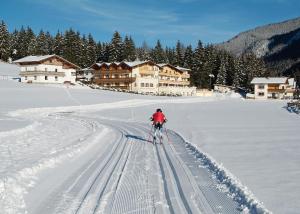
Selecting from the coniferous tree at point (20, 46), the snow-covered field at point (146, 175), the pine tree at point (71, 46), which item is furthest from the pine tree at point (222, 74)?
the snow-covered field at point (146, 175)

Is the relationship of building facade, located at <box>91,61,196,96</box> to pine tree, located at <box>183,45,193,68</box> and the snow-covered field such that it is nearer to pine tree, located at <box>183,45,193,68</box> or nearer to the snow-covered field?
pine tree, located at <box>183,45,193,68</box>

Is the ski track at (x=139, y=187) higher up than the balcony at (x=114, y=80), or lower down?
lower down

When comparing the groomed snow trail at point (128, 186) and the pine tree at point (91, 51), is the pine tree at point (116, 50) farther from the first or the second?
the groomed snow trail at point (128, 186)

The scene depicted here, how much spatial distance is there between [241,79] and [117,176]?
111m

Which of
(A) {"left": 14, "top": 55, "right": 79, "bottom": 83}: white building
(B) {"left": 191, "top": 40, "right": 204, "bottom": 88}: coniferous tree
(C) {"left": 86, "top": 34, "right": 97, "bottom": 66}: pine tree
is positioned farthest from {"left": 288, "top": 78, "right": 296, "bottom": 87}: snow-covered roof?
(A) {"left": 14, "top": 55, "right": 79, "bottom": 83}: white building

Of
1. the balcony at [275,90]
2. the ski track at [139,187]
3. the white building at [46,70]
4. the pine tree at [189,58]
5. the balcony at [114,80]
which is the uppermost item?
the pine tree at [189,58]

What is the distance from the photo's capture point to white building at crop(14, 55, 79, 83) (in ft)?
278

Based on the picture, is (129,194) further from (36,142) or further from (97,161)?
(36,142)

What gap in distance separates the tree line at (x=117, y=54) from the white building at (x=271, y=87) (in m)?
7.16

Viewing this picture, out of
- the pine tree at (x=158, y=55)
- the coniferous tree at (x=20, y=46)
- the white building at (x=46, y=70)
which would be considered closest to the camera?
the white building at (x=46, y=70)

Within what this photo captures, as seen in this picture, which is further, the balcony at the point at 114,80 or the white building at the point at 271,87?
the white building at the point at 271,87

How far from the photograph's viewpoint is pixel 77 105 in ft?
186

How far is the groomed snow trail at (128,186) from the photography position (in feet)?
30.2

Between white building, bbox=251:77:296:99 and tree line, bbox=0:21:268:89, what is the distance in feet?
23.5
